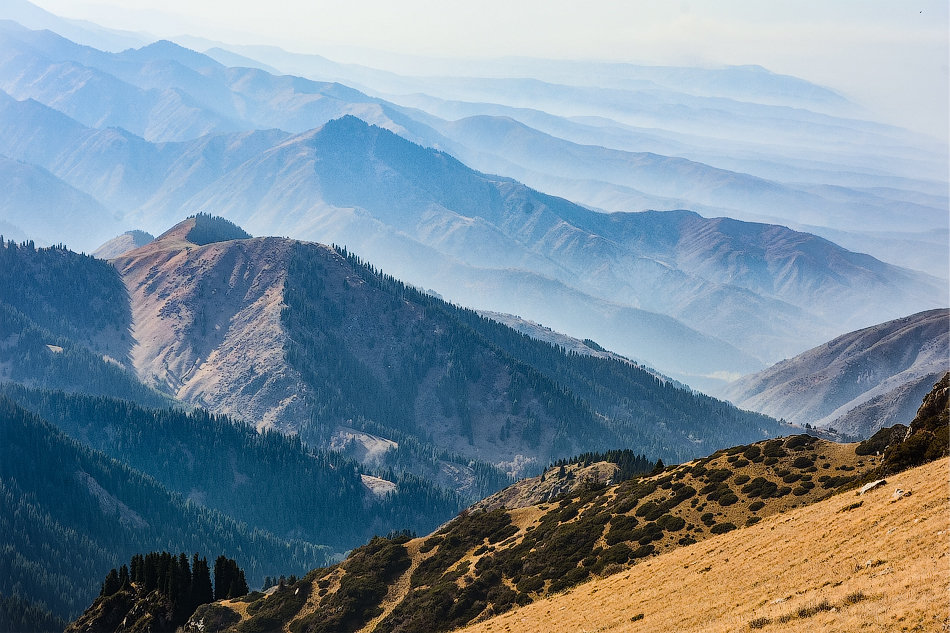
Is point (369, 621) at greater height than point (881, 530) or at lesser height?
lesser

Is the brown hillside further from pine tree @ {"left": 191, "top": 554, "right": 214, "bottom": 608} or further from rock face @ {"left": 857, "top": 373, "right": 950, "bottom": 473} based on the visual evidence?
pine tree @ {"left": 191, "top": 554, "right": 214, "bottom": 608}

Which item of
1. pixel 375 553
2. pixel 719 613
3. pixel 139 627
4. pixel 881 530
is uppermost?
pixel 881 530

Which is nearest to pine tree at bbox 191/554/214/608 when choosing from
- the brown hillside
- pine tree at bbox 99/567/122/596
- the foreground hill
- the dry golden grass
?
pine tree at bbox 99/567/122/596

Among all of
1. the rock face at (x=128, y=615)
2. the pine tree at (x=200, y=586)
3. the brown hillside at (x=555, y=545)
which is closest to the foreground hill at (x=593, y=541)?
the brown hillside at (x=555, y=545)

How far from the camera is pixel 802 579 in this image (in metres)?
56.1

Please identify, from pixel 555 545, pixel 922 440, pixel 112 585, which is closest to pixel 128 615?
pixel 112 585

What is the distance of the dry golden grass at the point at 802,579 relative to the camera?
149 ft

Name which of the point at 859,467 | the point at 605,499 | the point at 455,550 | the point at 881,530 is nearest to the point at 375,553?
the point at 455,550

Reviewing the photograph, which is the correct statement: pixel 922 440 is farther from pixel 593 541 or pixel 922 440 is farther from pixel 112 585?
pixel 112 585

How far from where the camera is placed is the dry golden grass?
149 ft

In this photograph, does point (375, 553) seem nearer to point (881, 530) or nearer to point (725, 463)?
point (725, 463)

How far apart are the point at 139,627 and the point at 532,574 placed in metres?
68.2

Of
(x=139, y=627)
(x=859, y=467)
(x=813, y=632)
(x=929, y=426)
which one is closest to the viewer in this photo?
(x=813, y=632)

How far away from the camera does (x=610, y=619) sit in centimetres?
6556
